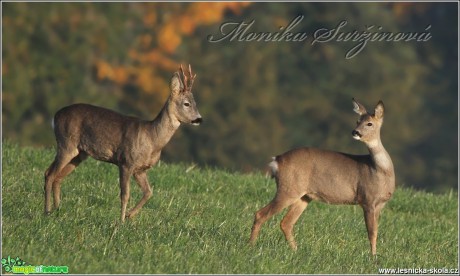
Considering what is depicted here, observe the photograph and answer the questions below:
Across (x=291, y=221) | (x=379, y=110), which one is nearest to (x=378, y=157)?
(x=379, y=110)

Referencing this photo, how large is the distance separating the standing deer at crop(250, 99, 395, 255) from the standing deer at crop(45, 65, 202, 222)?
1.15 metres

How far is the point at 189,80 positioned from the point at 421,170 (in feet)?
127

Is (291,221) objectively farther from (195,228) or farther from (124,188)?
→ (124,188)

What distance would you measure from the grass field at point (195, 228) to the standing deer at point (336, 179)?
337 millimetres

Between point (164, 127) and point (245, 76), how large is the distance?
1368 inches

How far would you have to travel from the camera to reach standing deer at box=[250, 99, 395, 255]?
12.0 metres

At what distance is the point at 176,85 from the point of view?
12.5 metres

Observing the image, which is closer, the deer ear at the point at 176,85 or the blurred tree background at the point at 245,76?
the deer ear at the point at 176,85

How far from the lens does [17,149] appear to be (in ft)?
52.7

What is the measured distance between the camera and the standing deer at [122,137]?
1241cm

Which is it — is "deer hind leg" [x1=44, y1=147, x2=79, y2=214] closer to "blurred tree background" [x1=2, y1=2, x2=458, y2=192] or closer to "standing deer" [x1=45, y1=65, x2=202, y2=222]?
"standing deer" [x1=45, y1=65, x2=202, y2=222]

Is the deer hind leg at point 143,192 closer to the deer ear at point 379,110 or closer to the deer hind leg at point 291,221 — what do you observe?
the deer hind leg at point 291,221

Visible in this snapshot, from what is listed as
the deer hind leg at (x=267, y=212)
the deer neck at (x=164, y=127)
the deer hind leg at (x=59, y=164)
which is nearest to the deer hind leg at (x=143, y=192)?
the deer neck at (x=164, y=127)

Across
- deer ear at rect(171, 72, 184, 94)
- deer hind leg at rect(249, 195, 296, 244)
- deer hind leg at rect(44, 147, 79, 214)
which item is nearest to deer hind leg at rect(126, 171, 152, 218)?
deer hind leg at rect(44, 147, 79, 214)
